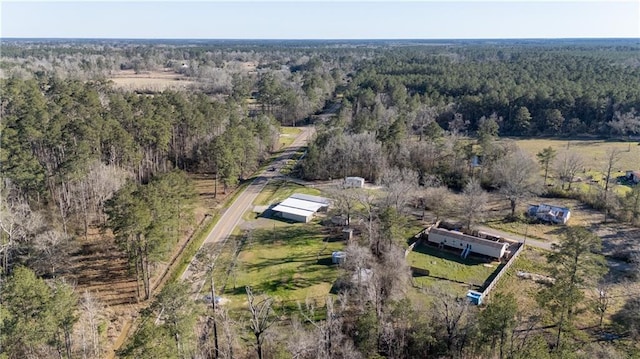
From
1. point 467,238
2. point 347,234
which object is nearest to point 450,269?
point 467,238

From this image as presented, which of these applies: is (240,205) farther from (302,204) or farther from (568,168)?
(568,168)

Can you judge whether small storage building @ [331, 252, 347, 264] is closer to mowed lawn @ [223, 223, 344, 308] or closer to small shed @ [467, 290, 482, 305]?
mowed lawn @ [223, 223, 344, 308]

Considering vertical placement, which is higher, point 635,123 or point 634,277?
point 635,123

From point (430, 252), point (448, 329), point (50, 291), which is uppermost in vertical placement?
point (50, 291)

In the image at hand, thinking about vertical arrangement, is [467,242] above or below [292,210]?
below

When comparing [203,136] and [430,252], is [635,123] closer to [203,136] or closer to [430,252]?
[430,252]

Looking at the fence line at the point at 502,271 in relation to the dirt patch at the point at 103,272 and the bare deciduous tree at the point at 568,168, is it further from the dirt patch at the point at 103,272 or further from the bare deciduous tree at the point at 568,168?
the dirt patch at the point at 103,272

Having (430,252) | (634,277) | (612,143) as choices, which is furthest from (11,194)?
(612,143)
